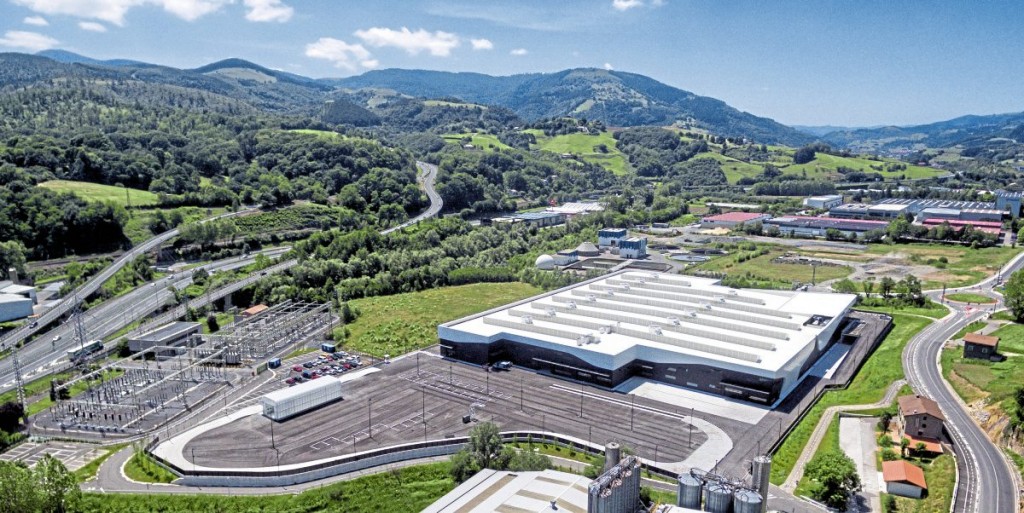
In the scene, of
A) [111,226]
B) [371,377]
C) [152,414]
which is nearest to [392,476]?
[371,377]

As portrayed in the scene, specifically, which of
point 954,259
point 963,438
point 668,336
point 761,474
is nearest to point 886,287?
point 954,259

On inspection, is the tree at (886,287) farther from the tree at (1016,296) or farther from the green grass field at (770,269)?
the tree at (1016,296)

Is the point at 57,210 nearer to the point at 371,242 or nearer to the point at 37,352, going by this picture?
the point at 37,352

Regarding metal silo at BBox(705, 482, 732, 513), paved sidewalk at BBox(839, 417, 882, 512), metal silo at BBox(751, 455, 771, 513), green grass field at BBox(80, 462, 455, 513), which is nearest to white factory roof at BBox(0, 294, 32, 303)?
green grass field at BBox(80, 462, 455, 513)

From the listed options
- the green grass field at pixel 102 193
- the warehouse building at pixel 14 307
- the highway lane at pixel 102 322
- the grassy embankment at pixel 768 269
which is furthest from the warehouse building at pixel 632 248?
the green grass field at pixel 102 193

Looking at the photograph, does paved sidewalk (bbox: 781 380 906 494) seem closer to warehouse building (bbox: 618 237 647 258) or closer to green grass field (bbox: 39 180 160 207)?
warehouse building (bbox: 618 237 647 258)

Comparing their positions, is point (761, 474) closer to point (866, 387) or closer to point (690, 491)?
point (690, 491)
